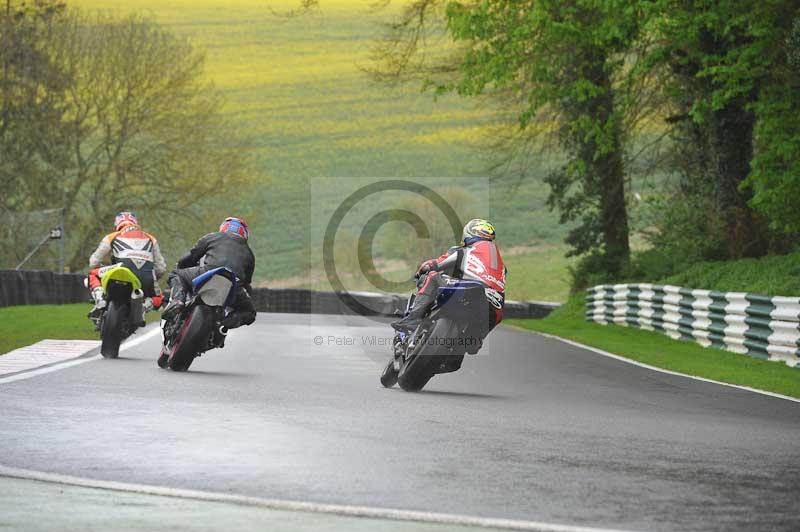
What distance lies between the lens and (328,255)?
246 ft

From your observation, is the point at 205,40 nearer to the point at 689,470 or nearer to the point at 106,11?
the point at 106,11

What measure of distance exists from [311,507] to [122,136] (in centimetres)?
4881

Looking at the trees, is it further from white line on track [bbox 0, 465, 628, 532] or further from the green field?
white line on track [bbox 0, 465, 628, 532]

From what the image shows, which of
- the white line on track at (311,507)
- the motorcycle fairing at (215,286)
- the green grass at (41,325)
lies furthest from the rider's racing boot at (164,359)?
the white line on track at (311,507)

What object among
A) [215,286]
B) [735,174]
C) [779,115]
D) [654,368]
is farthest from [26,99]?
[215,286]

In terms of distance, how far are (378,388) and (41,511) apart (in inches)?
279

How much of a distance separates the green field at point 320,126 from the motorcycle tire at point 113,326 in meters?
55.9

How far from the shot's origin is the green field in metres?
83.3

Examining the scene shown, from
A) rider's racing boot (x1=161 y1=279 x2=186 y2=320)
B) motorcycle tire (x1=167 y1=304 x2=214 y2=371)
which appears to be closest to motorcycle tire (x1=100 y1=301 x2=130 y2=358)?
rider's racing boot (x1=161 y1=279 x2=186 y2=320)

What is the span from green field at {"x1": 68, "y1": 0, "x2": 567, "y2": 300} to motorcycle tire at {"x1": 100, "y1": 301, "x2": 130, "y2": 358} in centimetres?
5591

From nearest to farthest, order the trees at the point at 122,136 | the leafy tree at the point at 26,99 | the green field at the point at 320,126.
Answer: the leafy tree at the point at 26,99
the trees at the point at 122,136
the green field at the point at 320,126

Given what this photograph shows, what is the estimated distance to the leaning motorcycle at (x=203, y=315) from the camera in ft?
48.2

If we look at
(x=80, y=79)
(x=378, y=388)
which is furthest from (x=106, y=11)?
(x=378, y=388)

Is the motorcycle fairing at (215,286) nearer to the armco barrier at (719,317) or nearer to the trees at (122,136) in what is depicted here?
the armco barrier at (719,317)
